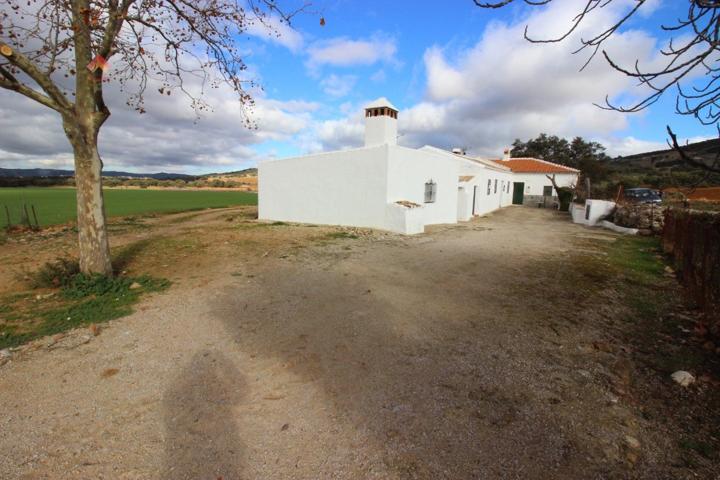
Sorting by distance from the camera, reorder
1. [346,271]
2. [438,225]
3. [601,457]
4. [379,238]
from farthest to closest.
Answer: [438,225]
[379,238]
[346,271]
[601,457]

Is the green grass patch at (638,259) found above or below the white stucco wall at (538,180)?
below

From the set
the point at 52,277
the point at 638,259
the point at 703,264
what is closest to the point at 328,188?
the point at 52,277

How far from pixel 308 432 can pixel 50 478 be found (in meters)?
1.59

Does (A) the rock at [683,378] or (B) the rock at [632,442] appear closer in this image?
(B) the rock at [632,442]

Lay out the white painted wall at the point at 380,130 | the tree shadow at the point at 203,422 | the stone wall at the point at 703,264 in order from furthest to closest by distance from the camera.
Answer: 1. the white painted wall at the point at 380,130
2. the stone wall at the point at 703,264
3. the tree shadow at the point at 203,422

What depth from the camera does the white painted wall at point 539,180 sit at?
3183 centimetres

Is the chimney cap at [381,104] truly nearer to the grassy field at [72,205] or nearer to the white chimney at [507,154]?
the grassy field at [72,205]

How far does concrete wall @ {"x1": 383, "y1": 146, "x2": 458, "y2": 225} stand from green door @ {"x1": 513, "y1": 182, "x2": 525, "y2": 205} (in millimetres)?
18882

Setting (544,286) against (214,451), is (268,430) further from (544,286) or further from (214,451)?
(544,286)

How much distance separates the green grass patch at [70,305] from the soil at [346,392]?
1.15 feet

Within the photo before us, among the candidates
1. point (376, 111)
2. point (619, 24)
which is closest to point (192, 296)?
point (619, 24)

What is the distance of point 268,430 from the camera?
101 inches

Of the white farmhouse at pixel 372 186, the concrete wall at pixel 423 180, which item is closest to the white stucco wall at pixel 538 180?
the white farmhouse at pixel 372 186

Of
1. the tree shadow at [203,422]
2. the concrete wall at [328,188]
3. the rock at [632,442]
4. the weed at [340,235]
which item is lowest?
the tree shadow at [203,422]
